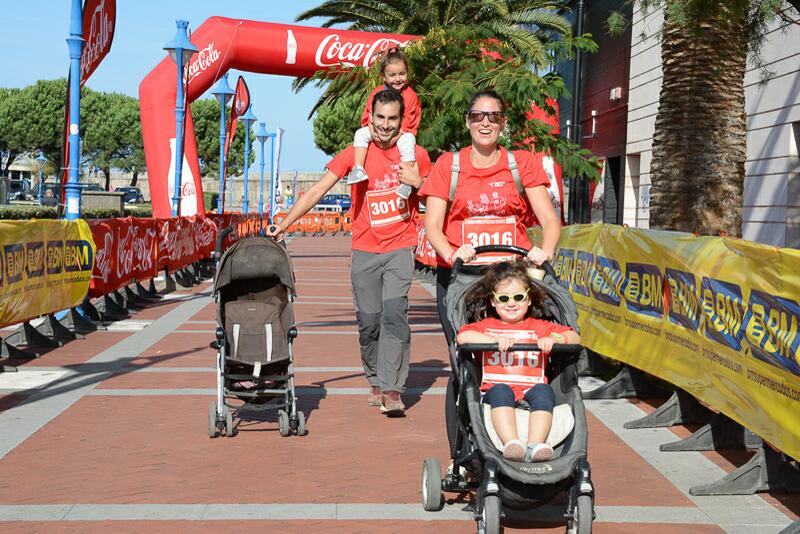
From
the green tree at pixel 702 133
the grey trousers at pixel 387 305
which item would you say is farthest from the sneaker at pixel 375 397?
the green tree at pixel 702 133

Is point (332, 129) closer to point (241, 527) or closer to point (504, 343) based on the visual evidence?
point (241, 527)

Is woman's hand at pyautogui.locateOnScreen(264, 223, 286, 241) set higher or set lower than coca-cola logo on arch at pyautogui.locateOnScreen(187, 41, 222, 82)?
lower

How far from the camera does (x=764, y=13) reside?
31.3 ft

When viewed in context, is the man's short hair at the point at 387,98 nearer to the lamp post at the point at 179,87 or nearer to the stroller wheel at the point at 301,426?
the stroller wheel at the point at 301,426

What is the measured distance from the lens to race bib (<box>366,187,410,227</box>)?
8047 millimetres

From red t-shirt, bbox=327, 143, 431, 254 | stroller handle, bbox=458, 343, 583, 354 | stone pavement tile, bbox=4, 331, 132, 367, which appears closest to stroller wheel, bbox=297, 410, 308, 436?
red t-shirt, bbox=327, 143, 431, 254

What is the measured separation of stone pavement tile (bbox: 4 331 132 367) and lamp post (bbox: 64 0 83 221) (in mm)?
2319

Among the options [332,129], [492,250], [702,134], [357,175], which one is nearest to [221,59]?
[702,134]

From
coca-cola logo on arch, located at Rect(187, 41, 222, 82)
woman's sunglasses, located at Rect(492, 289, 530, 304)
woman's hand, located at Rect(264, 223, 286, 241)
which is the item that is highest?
coca-cola logo on arch, located at Rect(187, 41, 222, 82)

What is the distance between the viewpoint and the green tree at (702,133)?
1205 cm

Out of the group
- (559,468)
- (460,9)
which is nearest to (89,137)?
(460,9)

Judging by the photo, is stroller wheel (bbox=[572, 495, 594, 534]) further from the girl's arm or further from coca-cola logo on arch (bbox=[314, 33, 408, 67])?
coca-cola logo on arch (bbox=[314, 33, 408, 67])

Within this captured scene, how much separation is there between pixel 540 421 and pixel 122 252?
12.0 meters

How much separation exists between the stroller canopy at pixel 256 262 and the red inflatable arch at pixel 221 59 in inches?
701
